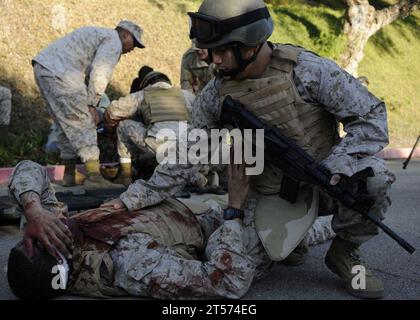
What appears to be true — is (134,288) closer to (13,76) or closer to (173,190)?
(173,190)

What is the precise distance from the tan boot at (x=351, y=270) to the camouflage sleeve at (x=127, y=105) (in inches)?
158

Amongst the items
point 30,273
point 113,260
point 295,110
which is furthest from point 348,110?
point 30,273

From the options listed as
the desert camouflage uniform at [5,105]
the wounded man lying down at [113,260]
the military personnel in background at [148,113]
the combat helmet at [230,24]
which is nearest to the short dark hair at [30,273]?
the wounded man lying down at [113,260]

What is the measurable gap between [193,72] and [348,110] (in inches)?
191

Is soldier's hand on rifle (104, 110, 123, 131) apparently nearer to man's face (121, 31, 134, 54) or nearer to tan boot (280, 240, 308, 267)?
man's face (121, 31, 134, 54)

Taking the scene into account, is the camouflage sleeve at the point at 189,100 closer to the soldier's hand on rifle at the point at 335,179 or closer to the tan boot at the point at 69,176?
the tan boot at the point at 69,176

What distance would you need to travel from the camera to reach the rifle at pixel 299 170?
3.10 metres

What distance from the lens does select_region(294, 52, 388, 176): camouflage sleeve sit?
3188 millimetres

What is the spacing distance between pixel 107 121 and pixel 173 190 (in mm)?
4012

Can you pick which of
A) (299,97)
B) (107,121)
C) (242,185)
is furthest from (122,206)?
(107,121)

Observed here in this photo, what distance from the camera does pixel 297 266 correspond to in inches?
156

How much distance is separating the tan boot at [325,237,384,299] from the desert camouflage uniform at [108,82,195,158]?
3.67 meters

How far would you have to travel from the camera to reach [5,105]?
8.57 m
